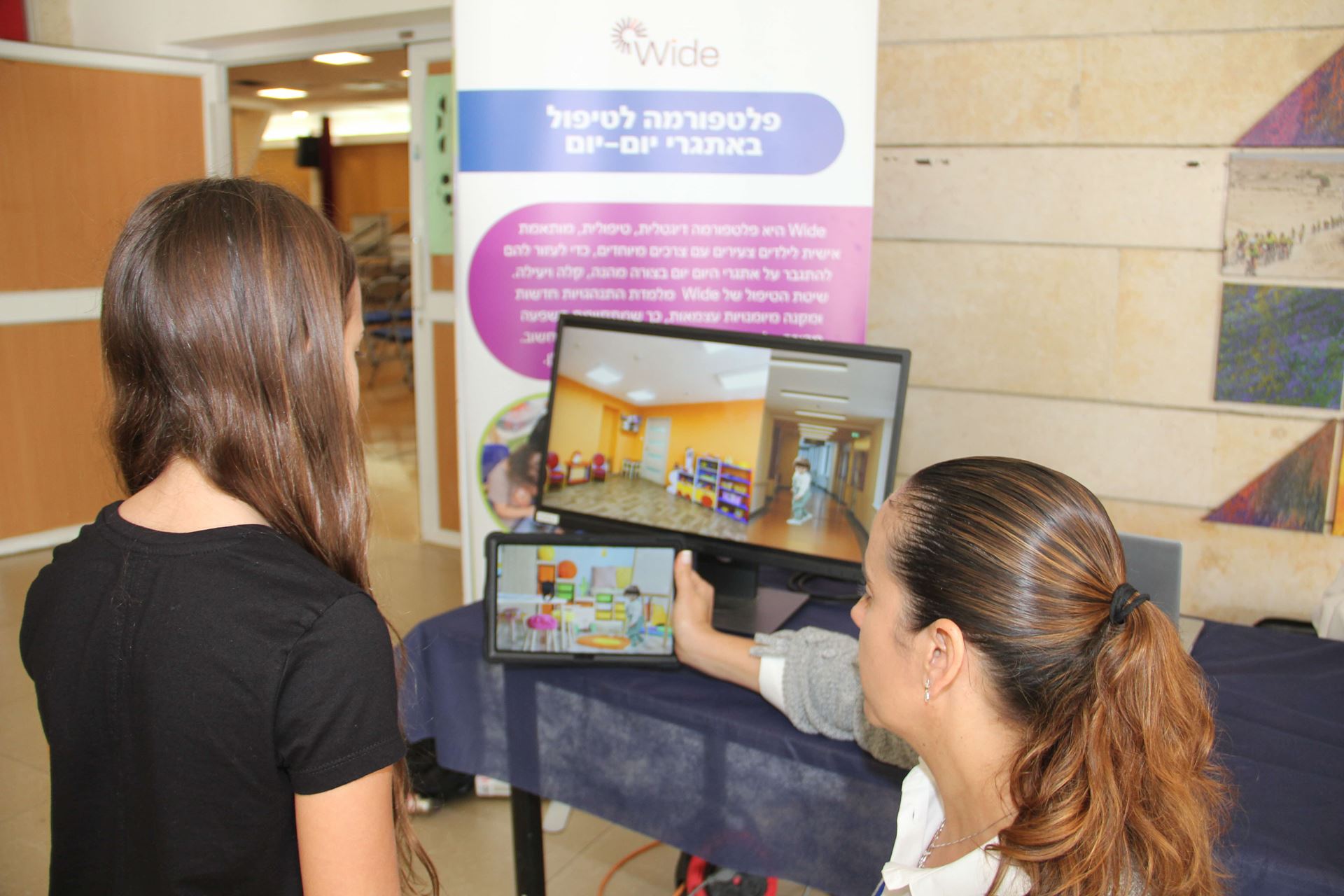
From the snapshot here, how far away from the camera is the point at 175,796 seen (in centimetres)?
75

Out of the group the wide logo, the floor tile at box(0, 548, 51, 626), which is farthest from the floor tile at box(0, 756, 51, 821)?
the wide logo

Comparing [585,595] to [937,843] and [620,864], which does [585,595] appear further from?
[620,864]

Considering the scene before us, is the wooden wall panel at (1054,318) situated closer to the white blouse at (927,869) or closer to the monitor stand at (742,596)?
the monitor stand at (742,596)

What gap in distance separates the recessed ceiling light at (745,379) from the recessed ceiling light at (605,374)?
198 mm

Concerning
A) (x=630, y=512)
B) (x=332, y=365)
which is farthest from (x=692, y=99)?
(x=332, y=365)


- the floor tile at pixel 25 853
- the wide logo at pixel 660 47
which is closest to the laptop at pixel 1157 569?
the wide logo at pixel 660 47

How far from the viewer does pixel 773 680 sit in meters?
1.36

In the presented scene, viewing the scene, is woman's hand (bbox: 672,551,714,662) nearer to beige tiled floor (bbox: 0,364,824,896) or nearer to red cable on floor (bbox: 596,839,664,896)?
beige tiled floor (bbox: 0,364,824,896)

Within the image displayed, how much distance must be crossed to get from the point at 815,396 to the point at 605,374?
1.30 ft

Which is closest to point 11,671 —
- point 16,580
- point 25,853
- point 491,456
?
point 16,580

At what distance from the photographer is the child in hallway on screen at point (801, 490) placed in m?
1.58

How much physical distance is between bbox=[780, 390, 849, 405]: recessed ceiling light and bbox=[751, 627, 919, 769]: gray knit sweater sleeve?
382mm

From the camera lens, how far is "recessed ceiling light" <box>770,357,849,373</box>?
1.54 meters

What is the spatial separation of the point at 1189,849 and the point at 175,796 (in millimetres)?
812
